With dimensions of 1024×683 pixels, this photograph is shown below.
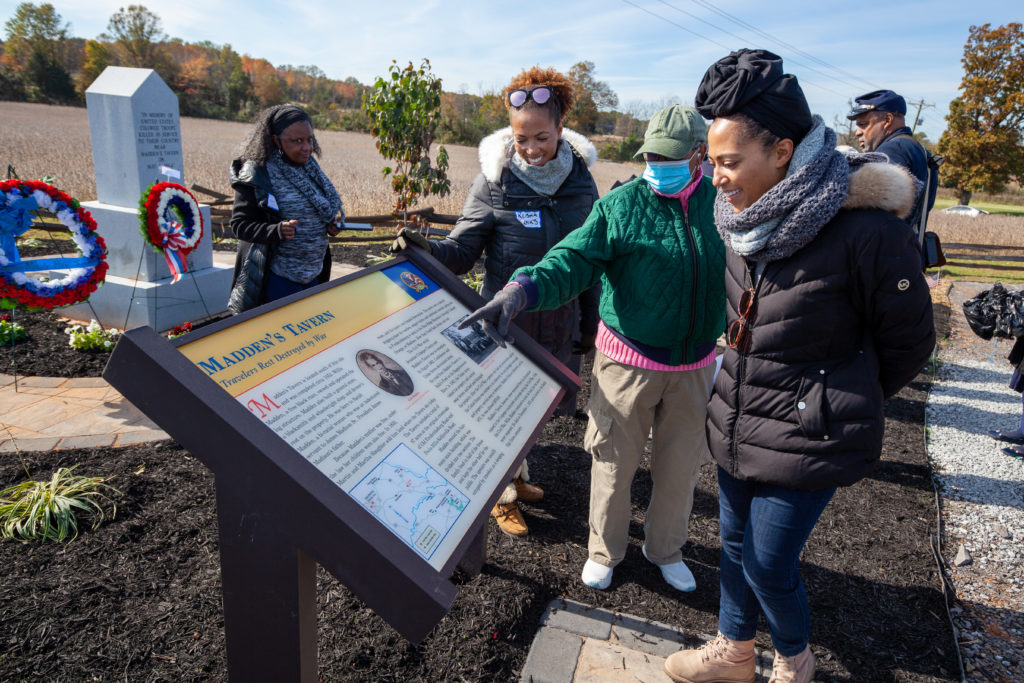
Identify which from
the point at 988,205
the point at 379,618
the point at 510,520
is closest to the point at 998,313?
the point at 510,520

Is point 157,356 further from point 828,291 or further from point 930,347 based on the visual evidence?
point 930,347

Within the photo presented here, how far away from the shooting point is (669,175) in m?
2.31

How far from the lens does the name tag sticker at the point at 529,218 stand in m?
2.78

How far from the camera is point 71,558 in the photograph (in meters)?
2.72

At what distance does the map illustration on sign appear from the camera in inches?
50.3

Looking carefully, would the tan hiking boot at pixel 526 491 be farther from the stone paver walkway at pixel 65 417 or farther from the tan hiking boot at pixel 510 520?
the stone paver walkway at pixel 65 417

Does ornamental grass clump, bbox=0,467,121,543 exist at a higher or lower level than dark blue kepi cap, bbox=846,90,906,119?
lower

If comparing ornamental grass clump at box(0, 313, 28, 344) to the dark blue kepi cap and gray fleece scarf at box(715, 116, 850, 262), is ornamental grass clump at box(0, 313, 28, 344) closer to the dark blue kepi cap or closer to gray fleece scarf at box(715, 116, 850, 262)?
gray fleece scarf at box(715, 116, 850, 262)

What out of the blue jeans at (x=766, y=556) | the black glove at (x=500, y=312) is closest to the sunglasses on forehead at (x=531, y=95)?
the black glove at (x=500, y=312)

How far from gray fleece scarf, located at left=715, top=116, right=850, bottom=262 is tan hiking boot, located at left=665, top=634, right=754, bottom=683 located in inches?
58.4

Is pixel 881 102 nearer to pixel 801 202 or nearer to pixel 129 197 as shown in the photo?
pixel 801 202

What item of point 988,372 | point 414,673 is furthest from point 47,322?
point 988,372

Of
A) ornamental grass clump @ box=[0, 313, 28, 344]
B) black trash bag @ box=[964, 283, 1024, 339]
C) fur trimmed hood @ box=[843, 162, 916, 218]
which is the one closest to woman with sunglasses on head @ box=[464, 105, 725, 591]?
fur trimmed hood @ box=[843, 162, 916, 218]

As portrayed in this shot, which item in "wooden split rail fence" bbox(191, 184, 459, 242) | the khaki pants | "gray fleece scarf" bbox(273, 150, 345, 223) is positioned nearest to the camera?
the khaki pants
